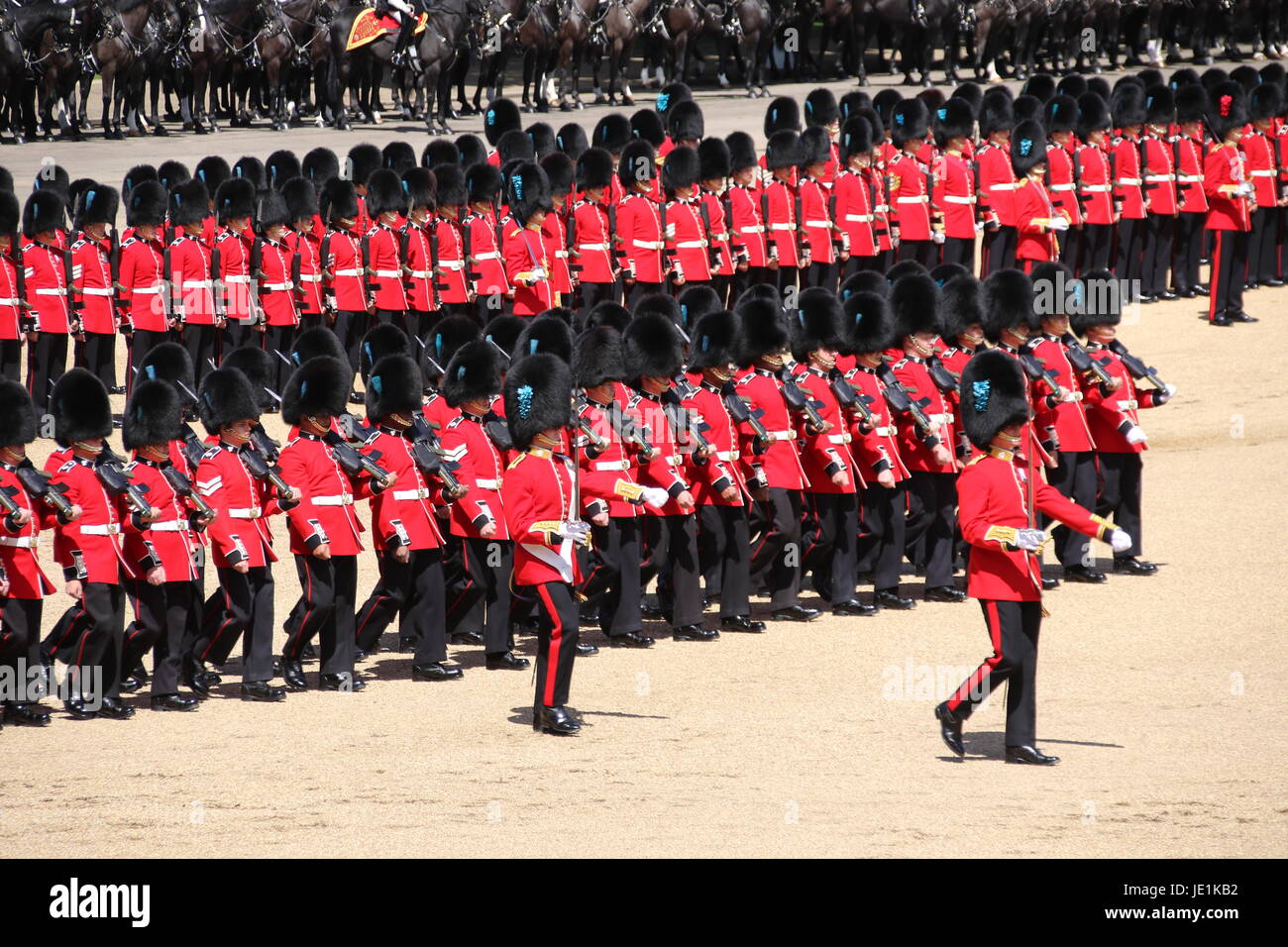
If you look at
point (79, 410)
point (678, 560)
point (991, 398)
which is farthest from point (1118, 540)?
point (79, 410)

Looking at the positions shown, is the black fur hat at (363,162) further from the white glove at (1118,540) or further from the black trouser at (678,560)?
the white glove at (1118,540)

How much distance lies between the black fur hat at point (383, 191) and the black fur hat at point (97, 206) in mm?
1445

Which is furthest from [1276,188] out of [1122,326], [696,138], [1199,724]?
[1199,724]

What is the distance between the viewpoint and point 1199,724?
22.7 feet

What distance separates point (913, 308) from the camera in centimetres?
895

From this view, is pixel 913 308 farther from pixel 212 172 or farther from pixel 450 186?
pixel 212 172

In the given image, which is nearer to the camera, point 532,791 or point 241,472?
point 532,791

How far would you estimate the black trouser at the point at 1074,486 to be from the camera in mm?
9086

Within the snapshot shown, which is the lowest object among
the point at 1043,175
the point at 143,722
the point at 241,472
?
the point at 143,722

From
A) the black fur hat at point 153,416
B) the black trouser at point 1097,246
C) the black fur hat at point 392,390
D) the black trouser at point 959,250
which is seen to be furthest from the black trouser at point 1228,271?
the black fur hat at point 153,416

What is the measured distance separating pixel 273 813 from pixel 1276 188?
10.6 m

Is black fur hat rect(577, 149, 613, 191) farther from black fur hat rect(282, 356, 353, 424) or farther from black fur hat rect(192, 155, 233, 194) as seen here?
black fur hat rect(282, 356, 353, 424)

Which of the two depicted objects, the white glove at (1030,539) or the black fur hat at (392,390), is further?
the black fur hat at (392,390)

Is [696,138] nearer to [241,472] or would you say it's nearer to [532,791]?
[241,472]
